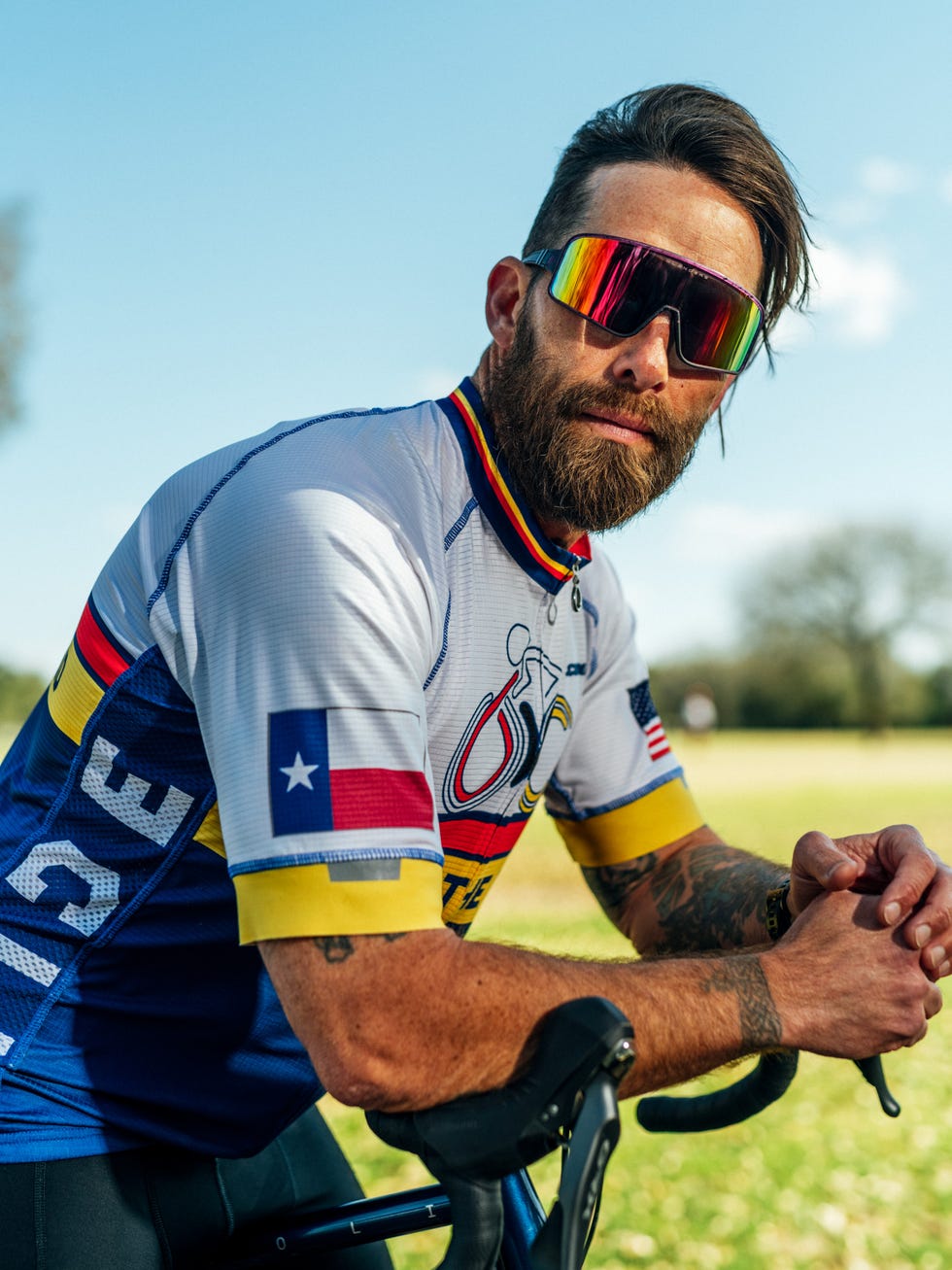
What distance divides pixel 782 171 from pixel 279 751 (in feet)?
5.71

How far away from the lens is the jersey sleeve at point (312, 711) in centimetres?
154

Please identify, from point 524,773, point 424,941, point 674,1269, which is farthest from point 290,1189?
point 674,1269

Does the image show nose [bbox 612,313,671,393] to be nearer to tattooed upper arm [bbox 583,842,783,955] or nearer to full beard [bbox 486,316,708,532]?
full beard [bbox 486,316,708,532]

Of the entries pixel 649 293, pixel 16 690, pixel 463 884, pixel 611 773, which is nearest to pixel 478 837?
pixel 463 884

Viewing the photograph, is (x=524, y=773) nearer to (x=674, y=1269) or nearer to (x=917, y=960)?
(x=917, y=960)

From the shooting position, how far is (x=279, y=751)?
158cm

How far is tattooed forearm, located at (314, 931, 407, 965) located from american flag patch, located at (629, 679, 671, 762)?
4.40 feet

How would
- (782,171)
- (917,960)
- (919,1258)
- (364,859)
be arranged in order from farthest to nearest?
1. (919,1258)
2. (782,171)
3. (917,960)
4. (364,859)

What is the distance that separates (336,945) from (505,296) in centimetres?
158

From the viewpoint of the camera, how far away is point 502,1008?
1.53 meters

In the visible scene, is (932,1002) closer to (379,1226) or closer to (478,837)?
(478,837)

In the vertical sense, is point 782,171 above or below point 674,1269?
above

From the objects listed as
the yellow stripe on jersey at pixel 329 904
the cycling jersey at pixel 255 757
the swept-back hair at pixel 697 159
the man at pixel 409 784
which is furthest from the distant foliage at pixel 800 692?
the yellow stripe on jersey at pixel 329 904

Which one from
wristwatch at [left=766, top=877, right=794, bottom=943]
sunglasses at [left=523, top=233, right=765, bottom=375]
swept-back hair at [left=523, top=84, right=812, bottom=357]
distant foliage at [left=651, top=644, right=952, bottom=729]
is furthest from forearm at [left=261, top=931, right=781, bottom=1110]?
distant foliage at [left=651, top=644, right=952, bottom=729]
